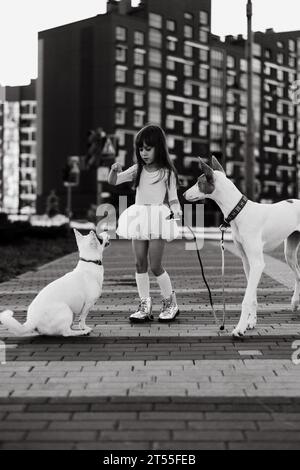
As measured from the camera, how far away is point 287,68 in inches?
3922

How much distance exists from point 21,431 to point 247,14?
2571cm

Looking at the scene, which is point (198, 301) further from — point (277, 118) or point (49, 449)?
point (277, 118)

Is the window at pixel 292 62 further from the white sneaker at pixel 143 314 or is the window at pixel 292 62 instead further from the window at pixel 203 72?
the white sneaker at pixel 143 314

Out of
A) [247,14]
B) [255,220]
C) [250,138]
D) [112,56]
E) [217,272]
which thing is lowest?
[217,272]

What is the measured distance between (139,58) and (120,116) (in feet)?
24.4

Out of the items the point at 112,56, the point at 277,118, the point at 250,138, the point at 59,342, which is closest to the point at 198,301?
the point at 59,342

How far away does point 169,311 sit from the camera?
7332 millimetres

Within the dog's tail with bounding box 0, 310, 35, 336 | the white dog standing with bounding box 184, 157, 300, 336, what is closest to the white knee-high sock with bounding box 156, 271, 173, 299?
the white dog standing with bounding box 184, 157, 300, 336

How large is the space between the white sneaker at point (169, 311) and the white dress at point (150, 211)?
635 millimetres

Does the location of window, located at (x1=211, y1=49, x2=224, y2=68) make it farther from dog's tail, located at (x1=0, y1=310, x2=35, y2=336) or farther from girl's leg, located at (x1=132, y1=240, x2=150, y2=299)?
dog's tail, located at (x1=0, y1=310, x2=35, y2=336)

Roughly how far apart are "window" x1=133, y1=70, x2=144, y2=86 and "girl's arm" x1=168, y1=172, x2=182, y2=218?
2894 inches

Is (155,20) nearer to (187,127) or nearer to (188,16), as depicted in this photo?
(188,16)

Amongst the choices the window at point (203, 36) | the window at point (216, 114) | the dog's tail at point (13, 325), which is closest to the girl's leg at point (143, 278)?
the dog's tail at point (13, 325)

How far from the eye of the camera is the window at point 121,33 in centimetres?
7725
